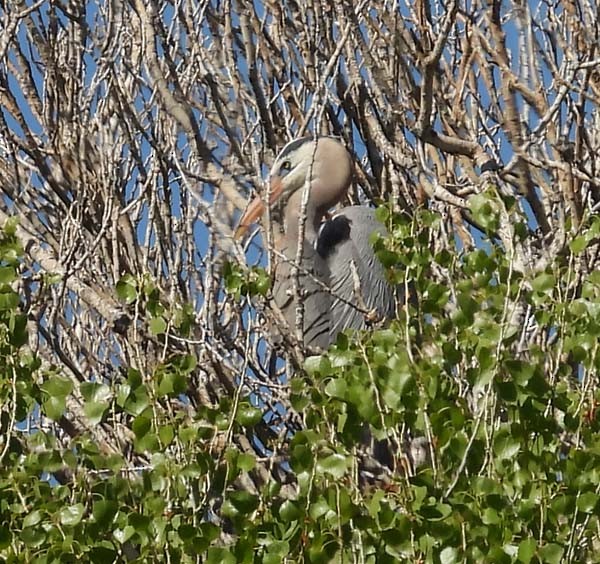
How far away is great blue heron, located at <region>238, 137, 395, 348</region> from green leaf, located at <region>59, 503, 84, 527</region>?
2.11 m

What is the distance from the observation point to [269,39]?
15.8ft

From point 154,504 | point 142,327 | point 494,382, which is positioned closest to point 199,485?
point 154,504

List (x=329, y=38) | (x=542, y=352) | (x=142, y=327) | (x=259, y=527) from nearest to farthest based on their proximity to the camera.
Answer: (x=259, y=527) < (x=542, y=352) < (x=142, y=327) < (x=329, y=38)

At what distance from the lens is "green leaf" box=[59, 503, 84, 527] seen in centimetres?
260

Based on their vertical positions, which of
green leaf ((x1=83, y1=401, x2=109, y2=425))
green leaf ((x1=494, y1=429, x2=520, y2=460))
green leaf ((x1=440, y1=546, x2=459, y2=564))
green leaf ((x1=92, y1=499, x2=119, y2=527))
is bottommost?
green leaf ((x1=440, y1=546, x2=459, y2=564))

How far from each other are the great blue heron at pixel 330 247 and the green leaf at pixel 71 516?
2.11 meters

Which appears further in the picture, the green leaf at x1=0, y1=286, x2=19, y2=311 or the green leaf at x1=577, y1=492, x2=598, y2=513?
the green leaf at x1=0, y1=286, x2=19, y2=311

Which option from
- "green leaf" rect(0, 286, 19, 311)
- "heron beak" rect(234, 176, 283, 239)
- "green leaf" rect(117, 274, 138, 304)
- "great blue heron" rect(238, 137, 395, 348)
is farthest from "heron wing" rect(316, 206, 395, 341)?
"green leaf" rect(0, 286, 19, 311)

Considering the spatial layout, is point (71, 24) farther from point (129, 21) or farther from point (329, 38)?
point (329, 38)

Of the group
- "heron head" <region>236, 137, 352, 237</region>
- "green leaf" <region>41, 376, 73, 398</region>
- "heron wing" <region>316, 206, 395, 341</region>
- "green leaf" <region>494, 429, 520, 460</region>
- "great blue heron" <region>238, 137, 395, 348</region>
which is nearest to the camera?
"green leaf" <region>494, 429, 520, 460</region>

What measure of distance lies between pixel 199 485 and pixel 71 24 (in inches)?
93.0

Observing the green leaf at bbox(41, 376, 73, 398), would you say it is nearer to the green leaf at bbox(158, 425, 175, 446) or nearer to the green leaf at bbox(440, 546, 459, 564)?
the green leaf at bbox(158, 425, 175, 446)

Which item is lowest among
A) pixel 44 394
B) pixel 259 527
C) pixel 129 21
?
pixel 259 527

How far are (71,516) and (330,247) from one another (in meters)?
2.65
